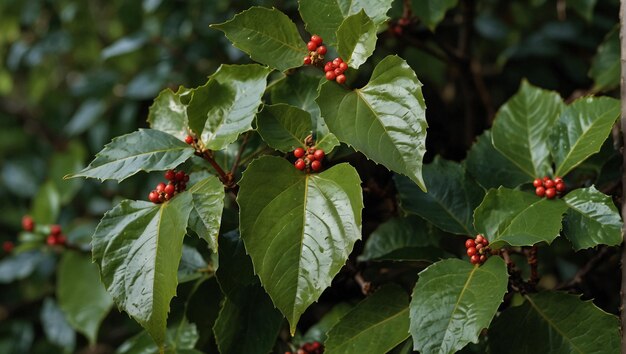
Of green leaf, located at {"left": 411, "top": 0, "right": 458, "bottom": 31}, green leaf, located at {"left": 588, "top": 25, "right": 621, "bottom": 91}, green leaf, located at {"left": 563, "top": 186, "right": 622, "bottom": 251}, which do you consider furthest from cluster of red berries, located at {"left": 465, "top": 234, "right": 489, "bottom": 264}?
green leaf, located at {"left": 588, "top": 25, "right": 621, "bottom": 91}

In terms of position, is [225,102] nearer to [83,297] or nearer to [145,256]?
[145,256]

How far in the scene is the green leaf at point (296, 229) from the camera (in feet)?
2.62

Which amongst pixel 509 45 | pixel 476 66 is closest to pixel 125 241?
pixel 476 66

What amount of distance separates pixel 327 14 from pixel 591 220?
431 mm

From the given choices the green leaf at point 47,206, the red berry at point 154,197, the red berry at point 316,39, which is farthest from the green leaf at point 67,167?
the red berry at point 316,39

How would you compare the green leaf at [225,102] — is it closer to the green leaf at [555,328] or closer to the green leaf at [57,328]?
the green leaf at [555,328]

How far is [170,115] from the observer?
3.26 ft

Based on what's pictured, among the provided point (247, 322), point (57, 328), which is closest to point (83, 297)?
point (57, 328)

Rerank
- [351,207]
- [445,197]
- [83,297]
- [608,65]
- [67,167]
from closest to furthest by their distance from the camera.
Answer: [351,207], [445,197], [608,65], [83,297], [67,167]

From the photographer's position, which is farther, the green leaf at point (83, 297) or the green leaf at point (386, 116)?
the green leaf at point (83, 297)

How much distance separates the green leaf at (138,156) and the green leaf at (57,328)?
42.6 inches

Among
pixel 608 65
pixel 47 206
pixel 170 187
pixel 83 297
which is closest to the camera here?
pixel 170 187

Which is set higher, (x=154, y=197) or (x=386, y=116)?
(x=386, y=116)

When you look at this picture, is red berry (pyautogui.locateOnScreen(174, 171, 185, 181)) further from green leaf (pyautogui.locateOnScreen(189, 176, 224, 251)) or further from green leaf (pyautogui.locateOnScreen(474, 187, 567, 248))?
green leaf (pyautogui.locateOnScreen(474, 187, 567, 248))
